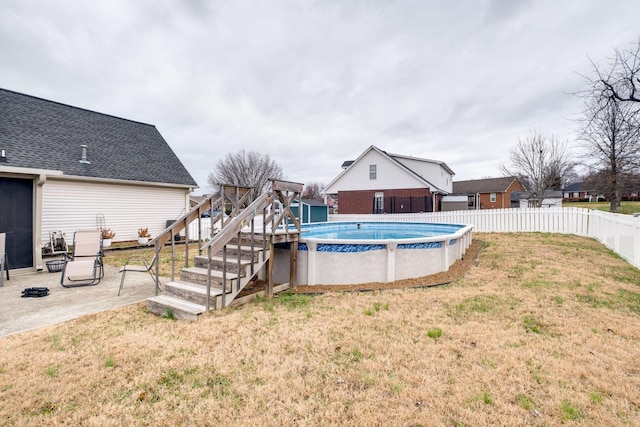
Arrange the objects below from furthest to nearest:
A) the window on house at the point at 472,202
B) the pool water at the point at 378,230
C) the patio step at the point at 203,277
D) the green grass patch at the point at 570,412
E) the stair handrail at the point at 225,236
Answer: the window on house at the point at 472,202 < the pool water at the point at 378,230 < the patio step at the point at 203,277 < the stair handrail at the point at 225,236 < the green grass patch at the point at 570,412

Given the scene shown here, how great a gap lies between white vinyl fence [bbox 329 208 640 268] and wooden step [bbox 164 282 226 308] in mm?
9547

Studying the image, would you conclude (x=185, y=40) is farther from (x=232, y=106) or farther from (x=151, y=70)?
(x=232, y=106)

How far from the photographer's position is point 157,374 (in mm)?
2709

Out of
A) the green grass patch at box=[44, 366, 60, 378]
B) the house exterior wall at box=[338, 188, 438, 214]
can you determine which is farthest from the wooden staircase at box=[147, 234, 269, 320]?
the house exterior wall at box=[338, 188, 438, 214]

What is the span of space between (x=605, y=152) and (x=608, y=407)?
11.2m

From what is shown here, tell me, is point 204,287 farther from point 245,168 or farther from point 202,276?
point 245,168

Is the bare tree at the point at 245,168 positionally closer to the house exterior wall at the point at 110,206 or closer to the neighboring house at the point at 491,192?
the house exterior wall at the point at 110,206

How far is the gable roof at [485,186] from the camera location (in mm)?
33344

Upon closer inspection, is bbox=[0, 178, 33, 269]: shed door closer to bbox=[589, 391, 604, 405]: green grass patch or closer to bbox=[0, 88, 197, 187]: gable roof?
bbox=[0, 88, 197, 187]: gable roof

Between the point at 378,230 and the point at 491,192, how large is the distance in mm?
25955

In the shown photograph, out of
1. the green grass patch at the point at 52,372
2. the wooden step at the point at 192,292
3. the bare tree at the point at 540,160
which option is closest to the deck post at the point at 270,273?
the wooden step at the point at 192,292

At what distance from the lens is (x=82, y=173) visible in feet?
36.0

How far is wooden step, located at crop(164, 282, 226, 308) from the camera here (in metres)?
4.31

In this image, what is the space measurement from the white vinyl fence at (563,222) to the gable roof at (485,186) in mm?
20740
